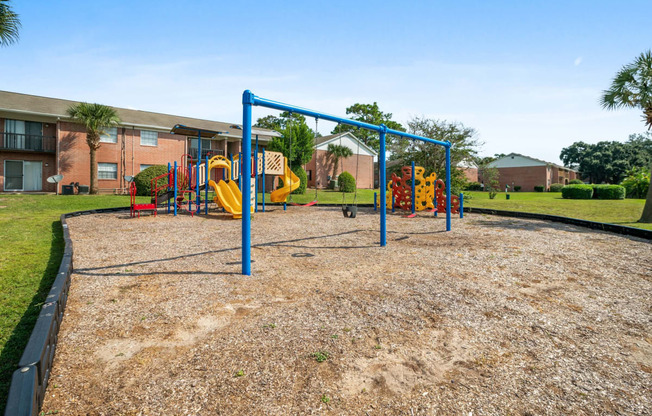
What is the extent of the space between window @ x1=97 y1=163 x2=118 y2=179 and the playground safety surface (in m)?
23.6

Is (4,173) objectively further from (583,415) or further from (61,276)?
(583,415)

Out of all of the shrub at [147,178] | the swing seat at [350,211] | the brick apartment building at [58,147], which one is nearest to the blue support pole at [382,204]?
the swing seat at [350,211]

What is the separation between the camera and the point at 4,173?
24.1 metres

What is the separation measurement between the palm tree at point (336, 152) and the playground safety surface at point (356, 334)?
31426 mm

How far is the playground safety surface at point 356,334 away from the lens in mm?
2250

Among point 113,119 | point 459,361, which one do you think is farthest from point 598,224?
point 113,119

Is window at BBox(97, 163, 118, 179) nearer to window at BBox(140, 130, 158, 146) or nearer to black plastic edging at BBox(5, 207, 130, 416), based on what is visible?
window at BBox(140, 130, 158, 146)

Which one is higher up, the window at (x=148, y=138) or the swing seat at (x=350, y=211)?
the window at (x=148, y=138)

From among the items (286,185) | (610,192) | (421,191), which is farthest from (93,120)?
(610,192)

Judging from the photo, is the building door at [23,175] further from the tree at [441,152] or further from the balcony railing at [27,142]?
the tree at [441,152]

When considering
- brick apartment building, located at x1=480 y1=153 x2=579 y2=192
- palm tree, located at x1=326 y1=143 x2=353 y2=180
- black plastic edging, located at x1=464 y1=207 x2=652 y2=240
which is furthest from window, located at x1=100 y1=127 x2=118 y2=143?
brick apartment building, located at x1=480 y1=153 x2=579 y2=192

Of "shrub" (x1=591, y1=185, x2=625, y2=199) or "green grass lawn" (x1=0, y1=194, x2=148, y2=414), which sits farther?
"shrub" (x1=591, y1=185, x2=625, y2=199)

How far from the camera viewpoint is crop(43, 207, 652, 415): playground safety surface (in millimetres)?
2250

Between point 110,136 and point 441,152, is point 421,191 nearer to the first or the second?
point 441,152
